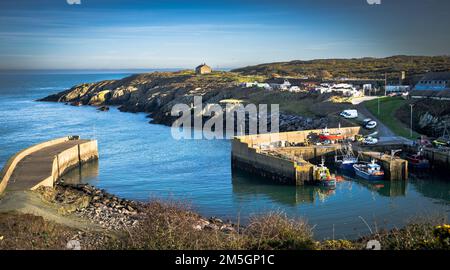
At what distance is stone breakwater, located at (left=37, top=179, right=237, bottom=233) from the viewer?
66.7 feet

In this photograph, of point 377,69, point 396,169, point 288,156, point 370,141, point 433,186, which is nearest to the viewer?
point 433,186

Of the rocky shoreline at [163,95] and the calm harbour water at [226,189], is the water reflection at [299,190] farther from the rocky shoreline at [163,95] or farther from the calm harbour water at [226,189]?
the rocky shoreline at [163,95]

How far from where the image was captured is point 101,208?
2333 centimetres

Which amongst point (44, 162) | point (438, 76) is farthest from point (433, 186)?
point (438, 76)

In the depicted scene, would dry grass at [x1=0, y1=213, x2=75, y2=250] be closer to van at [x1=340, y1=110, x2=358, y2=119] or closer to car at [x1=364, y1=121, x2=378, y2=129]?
car at [x1=364, y1=121, x2=378, y2=129]

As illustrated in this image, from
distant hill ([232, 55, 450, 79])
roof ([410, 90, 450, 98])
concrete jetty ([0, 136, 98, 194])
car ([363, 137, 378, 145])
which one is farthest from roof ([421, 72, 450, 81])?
concrete jetty ([0, 136, 98, 194])

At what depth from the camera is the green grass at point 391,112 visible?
39.0 metres

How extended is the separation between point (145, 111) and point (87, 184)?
47560 mm

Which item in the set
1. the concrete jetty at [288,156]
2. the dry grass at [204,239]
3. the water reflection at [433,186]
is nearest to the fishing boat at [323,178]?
the concrete jetty at [288,156]

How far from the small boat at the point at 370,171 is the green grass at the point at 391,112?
7.65 meters

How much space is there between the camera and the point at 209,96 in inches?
2862

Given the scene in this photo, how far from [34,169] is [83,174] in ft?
16.1

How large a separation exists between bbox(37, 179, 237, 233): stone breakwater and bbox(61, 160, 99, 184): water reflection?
3.36 meters

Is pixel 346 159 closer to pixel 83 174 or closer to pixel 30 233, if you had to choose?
pixel 83 174
